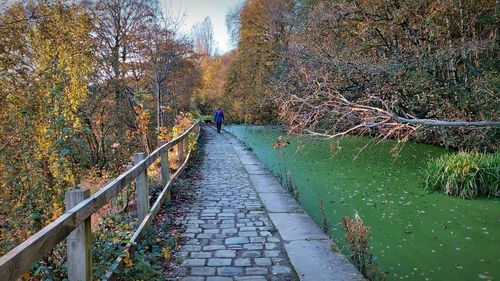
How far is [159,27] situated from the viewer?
16.4m

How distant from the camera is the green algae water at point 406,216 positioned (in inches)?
194

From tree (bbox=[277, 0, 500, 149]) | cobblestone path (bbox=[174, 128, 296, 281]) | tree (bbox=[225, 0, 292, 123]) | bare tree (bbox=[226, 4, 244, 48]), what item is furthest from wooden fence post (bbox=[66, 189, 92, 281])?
bare tree (bbox=[226, 4, 244, 48])

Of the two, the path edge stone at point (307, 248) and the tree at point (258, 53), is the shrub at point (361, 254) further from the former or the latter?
the tree at point (258, 53)

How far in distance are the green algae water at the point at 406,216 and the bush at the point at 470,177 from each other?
1.04 ft

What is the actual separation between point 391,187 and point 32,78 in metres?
8.23

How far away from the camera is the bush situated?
859 centimetres

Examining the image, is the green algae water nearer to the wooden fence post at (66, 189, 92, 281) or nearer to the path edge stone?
the path edge stone

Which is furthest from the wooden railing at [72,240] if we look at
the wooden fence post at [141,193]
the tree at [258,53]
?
the tree at [258,53]

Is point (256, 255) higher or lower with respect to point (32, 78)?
lower

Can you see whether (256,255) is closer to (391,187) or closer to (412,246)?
(412,246)

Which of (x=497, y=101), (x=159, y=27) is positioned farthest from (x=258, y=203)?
(x=159, y=27)

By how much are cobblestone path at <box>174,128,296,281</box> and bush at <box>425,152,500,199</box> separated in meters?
4.55

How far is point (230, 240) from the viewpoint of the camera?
16.0 ft

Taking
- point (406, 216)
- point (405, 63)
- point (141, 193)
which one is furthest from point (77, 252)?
point (405, 63)
